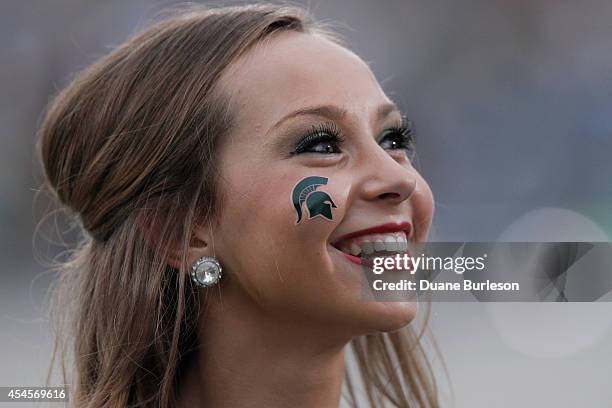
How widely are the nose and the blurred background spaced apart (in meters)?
2.22

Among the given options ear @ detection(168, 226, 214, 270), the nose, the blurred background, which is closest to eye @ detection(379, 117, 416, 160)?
the nose

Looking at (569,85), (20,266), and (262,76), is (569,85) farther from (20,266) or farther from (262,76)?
(262,76)

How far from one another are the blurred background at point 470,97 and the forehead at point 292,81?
2.19 meters

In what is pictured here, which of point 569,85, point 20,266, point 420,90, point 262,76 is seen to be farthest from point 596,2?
point 262,76

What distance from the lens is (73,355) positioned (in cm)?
170

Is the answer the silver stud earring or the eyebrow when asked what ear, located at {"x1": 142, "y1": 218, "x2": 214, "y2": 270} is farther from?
the eyebrow

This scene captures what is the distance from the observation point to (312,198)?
4.46 ft

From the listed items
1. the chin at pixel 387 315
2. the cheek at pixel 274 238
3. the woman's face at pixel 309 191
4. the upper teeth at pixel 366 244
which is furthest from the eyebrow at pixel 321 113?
the chin at pixel 387 315

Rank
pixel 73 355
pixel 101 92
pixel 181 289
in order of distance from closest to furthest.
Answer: pixel 181 289
pixel 101 92
pixel 73 355

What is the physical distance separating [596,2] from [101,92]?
13.4 ft

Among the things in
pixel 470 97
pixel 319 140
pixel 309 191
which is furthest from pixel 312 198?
pixel 470 97

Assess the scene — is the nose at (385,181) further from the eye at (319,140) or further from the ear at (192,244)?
the ear at (192,244)

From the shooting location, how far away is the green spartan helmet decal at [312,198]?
1.35 meters

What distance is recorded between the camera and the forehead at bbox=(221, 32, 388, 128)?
A: 1.45 metres
